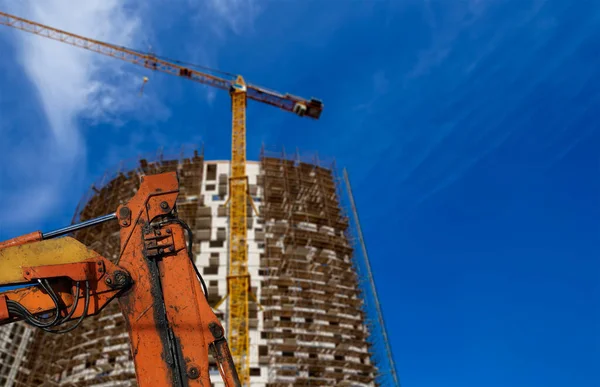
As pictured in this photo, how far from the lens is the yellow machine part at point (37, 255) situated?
17.2ft

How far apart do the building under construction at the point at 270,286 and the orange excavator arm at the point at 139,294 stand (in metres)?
27.3

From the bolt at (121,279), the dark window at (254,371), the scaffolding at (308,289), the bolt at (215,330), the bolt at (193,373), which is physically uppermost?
the scaffolding at (308,289)

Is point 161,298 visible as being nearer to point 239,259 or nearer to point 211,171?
point 239,259

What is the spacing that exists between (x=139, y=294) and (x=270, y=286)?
3355 cm

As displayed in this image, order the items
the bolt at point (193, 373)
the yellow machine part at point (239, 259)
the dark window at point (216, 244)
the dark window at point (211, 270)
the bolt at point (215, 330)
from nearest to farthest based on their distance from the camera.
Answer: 1. the bolt at point (193, 373)
2. the bolt at point (215, 330)
3. the yellow machine part at point (239, 259)
4. the dark window at point (211, 270)
5. the dark window at point (216, 244)

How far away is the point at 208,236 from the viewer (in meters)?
41.1

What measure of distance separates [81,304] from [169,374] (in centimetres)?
137

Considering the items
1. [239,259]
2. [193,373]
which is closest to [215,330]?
[193,373]

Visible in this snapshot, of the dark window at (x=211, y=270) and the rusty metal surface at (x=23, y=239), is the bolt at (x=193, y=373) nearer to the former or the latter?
the rusty metal surface at (x=23, y=239)

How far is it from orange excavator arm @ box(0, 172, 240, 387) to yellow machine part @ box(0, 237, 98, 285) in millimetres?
10

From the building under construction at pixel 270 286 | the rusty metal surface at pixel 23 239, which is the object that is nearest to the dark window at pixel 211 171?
the building under construction at pixel 270 286

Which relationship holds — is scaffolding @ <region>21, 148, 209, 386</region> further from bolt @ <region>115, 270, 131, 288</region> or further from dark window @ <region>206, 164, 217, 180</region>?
bolt @ <region>115, 270, 131, 288</region>

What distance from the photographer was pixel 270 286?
1502 inches

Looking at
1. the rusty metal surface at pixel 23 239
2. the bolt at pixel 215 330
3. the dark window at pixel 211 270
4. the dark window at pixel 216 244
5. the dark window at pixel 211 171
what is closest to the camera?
the bolt at pixel 215 330
